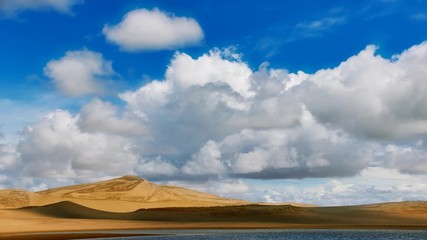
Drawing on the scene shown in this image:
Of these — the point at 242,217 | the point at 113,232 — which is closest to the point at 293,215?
the point at 242,217

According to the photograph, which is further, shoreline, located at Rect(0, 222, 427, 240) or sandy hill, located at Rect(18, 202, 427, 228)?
sandy hill, located at Rect(18, 202, 427, 228)

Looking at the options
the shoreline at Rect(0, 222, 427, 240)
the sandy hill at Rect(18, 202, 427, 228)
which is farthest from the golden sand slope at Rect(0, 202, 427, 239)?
the shoreline at Rect(0, 222, 427, 240)

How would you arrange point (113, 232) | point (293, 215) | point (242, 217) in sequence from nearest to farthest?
1. point (113, 232)
2. point (242, 217)
3. point (293, 215)

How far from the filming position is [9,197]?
198 meters

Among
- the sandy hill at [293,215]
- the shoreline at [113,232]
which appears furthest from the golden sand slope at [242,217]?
the shoreline at [113,232]

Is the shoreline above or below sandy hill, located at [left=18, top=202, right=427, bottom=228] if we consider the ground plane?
below

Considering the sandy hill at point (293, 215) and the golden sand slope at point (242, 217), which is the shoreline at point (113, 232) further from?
the sandy hill at point (293, 215)

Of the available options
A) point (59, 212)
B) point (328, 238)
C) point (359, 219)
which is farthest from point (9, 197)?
point (328, 238)

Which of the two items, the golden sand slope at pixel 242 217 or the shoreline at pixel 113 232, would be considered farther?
the golden sand slope at pixel 242 217

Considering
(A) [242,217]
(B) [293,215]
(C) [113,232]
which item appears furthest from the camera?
(B) [293,215]

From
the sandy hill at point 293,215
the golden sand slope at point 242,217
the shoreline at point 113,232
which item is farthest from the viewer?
the sandy hill at point 293,215

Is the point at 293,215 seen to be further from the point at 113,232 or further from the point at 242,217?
the point at 113,232

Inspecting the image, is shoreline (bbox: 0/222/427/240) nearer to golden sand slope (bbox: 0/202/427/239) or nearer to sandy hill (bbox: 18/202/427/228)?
golden sand slope (bbox: 0/202/427/239)

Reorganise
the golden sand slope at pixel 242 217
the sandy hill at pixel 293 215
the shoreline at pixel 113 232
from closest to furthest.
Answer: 1. the shoreline at pixel 113 232
2. the golden sand slope at pixel 242 217
3. the sandy hill at pixel 293 215
